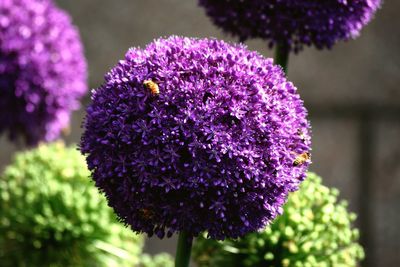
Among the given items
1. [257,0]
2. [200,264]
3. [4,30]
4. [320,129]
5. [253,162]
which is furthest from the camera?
[320,129]

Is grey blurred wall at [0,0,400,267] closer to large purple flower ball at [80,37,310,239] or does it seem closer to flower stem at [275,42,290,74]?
flower stem at [275,42,290,74]

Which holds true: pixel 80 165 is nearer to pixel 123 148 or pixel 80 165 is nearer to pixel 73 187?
pixel 73 187

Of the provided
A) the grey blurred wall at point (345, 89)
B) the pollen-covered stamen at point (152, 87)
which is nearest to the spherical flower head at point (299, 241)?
the pollen-covered stamen at point (152, 87)

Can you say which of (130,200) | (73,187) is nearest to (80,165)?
(73,187)

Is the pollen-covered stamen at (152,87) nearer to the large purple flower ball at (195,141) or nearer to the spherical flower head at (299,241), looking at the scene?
the large purple flower ball at (195,141)

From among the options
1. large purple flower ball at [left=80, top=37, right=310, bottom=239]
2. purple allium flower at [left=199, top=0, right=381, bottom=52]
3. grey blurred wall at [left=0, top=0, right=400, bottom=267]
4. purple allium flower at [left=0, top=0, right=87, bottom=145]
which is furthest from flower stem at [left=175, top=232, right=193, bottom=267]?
grey blurred wall at [left=0, top=0, right=400, bottom=267]

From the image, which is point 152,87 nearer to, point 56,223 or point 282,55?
point 282,55
